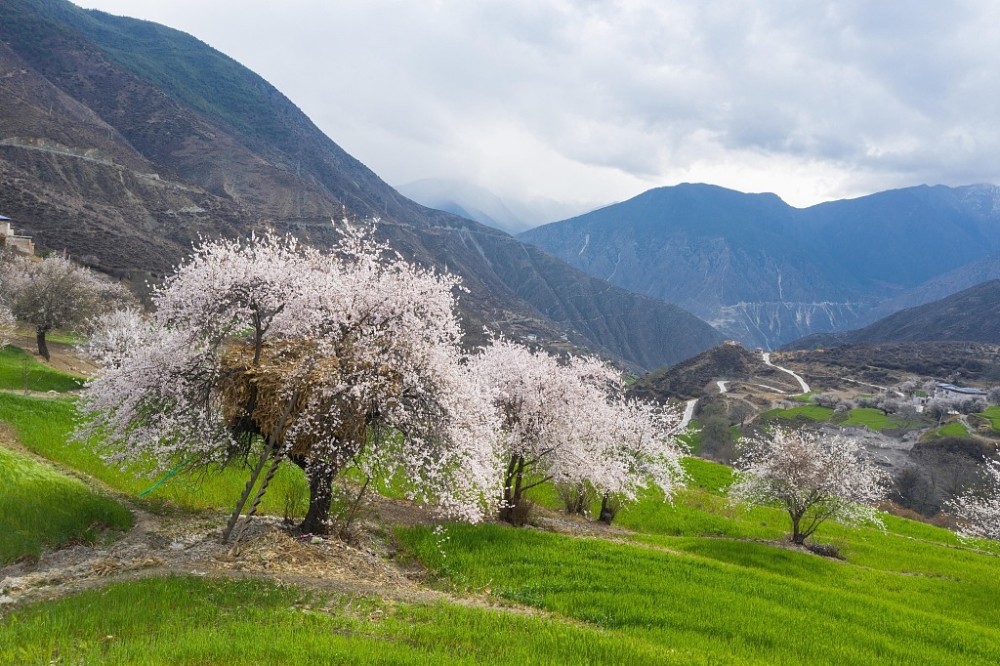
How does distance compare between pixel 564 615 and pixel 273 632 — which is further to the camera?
pixel 564 615

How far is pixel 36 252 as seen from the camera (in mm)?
82250

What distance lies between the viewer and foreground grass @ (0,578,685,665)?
8.06 meters

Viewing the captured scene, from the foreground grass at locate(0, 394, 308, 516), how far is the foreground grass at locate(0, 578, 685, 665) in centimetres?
574

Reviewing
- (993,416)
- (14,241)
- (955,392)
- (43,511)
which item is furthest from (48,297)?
(955,392)

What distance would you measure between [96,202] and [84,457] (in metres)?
126

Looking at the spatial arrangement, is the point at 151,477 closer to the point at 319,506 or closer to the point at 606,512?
the point at 319,506

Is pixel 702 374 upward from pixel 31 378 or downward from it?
upward

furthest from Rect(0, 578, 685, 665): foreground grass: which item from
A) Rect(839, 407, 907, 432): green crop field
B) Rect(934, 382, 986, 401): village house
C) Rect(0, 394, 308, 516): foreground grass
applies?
Rect(934, 382, 986, 401): village house

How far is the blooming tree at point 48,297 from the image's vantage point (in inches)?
1759

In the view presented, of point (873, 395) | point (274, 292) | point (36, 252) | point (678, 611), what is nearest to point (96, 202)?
point (36, 252)

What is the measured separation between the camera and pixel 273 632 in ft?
29.4

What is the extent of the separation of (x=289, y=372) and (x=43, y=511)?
7375 millimetres

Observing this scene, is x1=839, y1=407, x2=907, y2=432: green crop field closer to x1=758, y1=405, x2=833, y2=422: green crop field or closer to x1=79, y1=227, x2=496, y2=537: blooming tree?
x1=758, y1=405, x2=833, y2=422: green crop field

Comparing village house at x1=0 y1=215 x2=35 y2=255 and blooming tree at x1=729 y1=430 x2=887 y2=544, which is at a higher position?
blooming tree at x1=729 y1=430 x2=887 y2=544
